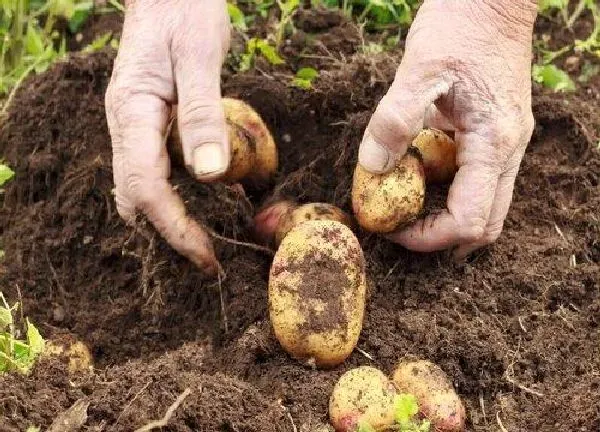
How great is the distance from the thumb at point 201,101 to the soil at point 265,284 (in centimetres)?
19

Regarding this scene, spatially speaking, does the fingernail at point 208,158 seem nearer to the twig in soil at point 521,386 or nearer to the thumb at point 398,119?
the thumb at point 398,119

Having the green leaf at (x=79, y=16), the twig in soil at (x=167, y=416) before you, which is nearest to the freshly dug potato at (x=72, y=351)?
the twig in soil at (x=167, y=416)

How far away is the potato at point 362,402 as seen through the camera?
2.07 metres

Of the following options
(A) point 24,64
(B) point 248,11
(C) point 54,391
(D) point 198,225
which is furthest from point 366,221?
(A) point 24,64

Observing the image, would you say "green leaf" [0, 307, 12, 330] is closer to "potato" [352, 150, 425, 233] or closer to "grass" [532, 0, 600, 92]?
"potato" [352, 150, 425, 233]

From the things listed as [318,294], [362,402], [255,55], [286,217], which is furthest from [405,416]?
[255,55]

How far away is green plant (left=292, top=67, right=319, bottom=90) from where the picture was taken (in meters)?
3.12

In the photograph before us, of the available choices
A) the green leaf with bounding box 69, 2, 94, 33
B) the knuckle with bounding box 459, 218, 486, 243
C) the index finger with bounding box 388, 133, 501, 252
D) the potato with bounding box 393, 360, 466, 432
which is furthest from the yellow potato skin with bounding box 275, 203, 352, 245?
the green leaf with bounding box 69, 2, 94, 33

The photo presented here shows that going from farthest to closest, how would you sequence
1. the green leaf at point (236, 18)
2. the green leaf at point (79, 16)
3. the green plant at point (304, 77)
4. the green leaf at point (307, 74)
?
the green leaf at point (79, 16) → the green leaf at point (236, 18) → the green leaf at point (307, 74) → the green plant at point (304, 77)

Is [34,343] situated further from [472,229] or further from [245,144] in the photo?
[472,229]

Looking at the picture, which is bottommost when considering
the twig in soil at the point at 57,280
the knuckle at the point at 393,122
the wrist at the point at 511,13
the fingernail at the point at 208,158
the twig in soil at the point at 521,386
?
the twig in soil at the point at 57,280

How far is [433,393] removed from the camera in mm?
2150

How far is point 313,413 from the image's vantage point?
7.08 feet

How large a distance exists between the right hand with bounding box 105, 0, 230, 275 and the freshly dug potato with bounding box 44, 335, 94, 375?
37cm
